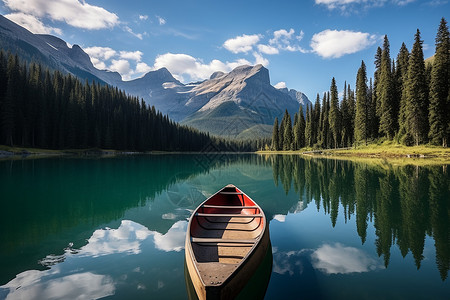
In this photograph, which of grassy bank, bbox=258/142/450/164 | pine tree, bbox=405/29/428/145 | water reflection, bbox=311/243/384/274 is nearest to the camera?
water reflection, bbox=311/243/384/274

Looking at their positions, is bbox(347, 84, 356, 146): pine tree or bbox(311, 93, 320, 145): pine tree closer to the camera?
bbox(347, 84, 356, 146): pine tree

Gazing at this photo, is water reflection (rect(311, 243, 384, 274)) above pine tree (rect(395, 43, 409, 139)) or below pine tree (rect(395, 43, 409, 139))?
below

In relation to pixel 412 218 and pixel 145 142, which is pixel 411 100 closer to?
pixel 412 218

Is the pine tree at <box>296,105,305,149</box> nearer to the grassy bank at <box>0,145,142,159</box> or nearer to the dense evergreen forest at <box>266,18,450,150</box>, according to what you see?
the dense evergreen forest at <box>266,18,450,150</box>

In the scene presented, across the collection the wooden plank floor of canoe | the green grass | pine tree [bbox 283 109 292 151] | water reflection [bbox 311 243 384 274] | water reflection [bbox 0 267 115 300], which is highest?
pine tree [bbox 283 109 292 151]

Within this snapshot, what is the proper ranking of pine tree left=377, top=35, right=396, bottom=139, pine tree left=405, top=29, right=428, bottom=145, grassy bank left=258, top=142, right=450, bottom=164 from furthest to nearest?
pine tree left=377, top=35, right=396, bottom=139 → pine tree left=405, top=29, right=428, bottom=145 → grassy bank left=258, top=142, right=450, bottom=164

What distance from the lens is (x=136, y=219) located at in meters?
14.7

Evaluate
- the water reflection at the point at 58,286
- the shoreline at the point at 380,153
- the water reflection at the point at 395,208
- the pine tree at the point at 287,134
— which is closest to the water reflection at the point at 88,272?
the water reflection at the point at 58,286

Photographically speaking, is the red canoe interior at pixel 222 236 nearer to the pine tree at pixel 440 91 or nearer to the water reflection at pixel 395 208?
the water reflection at pixel 395 208

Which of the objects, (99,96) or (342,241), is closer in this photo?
(342,241)

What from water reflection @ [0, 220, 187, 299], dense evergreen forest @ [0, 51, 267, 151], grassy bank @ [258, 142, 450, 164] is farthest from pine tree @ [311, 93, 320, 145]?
water reflection @ [0, 220, 187, 299]

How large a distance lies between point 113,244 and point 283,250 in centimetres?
765

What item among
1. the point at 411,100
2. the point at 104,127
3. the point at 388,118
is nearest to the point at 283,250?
the point at 411,100

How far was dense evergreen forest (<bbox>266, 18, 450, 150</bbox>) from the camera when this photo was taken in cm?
5075
